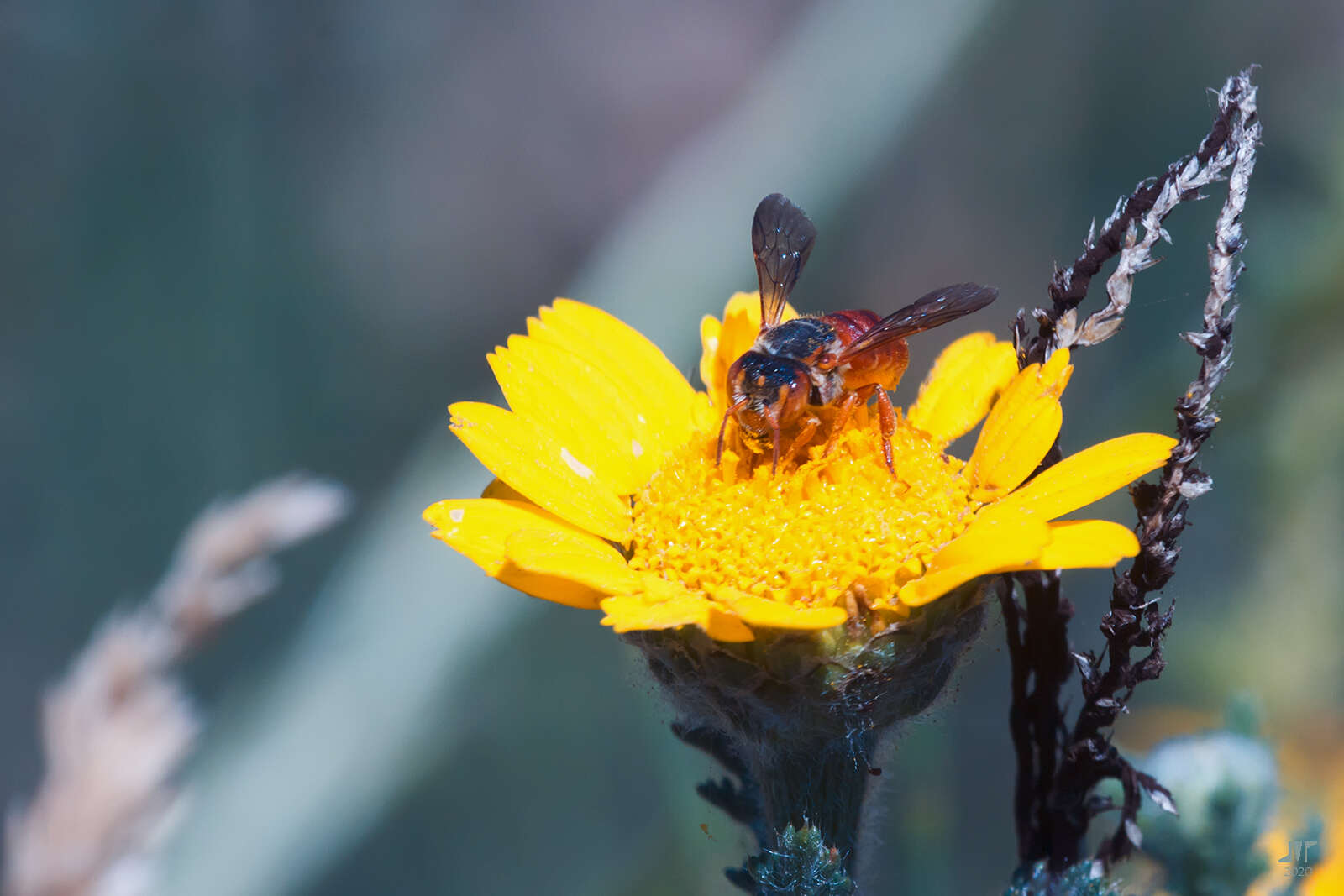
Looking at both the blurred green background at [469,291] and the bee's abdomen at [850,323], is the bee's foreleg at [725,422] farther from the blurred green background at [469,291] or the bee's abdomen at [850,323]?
the blurred green background at [469,291]

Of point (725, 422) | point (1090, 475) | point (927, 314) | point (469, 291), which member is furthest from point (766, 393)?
point (469, 291)

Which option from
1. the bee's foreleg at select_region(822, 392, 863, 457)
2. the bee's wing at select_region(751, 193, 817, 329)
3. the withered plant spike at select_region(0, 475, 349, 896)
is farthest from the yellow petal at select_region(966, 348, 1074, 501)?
the withered plant spike at select_region(0, 475, 349, 896)

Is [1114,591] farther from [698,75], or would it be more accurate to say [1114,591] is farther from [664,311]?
[698,75]

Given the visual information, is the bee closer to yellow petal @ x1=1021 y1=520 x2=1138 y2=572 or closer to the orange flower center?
the orange flower center

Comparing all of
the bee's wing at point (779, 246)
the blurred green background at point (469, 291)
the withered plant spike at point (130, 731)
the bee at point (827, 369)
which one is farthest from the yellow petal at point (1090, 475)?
the blurred green background at point (469, 291)

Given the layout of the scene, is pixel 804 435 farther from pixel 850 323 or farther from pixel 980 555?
pixel 980 555

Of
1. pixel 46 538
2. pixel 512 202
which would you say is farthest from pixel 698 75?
pixel 46 538

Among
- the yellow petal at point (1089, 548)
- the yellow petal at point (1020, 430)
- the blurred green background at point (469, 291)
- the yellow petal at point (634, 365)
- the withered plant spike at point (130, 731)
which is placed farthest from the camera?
the blurred green background at point (469, 291)
